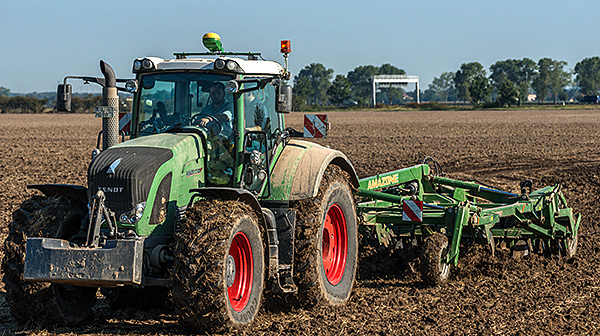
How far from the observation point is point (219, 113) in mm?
6719

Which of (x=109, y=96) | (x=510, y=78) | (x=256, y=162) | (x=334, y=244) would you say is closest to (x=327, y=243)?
(x=334, y=244)

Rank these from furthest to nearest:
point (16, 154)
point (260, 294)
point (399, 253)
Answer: point (16, 154) < point (399, 253) < point (260, 294)

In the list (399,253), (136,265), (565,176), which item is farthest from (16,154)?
(136,265)

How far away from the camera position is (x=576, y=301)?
736cm

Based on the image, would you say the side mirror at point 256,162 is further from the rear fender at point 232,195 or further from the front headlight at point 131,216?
the front headlight at point 131,216

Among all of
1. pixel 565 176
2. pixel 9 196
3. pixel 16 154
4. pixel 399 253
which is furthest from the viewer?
pixel 16 154

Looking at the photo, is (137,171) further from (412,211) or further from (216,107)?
(412,211)

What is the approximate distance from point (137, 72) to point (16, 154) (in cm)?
1806

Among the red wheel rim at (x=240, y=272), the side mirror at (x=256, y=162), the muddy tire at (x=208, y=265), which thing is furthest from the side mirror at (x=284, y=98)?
the red wheel rim at (x=240, y=272)

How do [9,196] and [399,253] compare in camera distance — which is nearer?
[399,253]

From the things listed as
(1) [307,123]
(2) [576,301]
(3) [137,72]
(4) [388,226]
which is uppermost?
(3) [137,72]

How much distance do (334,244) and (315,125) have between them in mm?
1239

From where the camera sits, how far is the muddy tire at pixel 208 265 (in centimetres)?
554

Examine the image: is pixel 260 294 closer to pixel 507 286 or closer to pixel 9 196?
pixel 507 286
